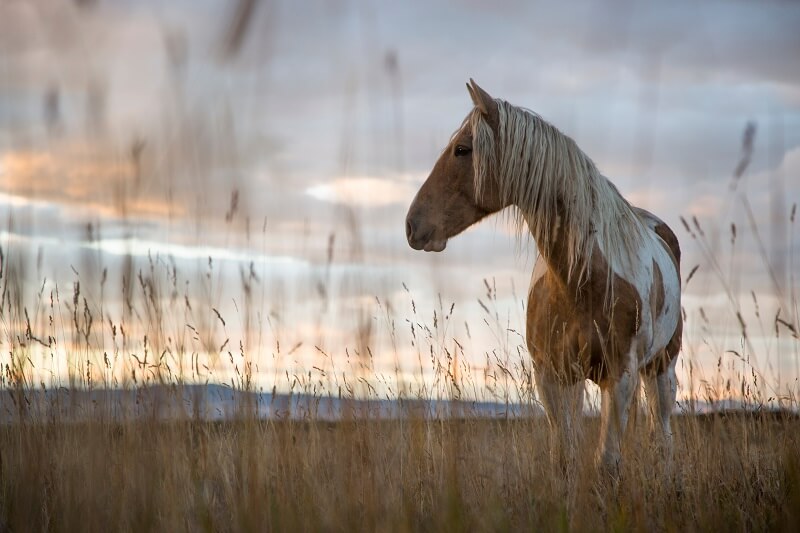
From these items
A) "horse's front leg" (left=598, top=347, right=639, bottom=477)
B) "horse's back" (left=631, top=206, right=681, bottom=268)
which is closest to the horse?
"horse's front leg" (left=598, top=347, right=639, bottom=477)

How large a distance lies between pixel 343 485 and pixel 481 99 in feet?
7.70

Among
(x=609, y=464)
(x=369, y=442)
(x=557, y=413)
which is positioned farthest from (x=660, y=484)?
(x=369, y=442)

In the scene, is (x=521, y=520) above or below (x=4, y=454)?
below

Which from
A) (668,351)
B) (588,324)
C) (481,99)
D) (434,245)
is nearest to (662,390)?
(668,351)

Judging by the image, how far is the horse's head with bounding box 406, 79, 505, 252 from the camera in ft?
14.0

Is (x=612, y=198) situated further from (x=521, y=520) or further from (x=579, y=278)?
(x=521, y=520)

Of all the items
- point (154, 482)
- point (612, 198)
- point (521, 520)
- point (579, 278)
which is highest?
point (612, 198)

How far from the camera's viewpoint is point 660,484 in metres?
3.47

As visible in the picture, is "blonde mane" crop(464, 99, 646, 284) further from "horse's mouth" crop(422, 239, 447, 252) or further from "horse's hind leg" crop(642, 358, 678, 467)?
"horse's hind leg" crop(642, 358, 678, 467)

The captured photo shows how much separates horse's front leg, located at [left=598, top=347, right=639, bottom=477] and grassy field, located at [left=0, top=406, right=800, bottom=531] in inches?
7.8

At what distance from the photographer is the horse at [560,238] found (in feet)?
14.0

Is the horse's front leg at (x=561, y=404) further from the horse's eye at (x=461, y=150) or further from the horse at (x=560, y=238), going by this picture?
the horse's eye at (x=461, y=150)

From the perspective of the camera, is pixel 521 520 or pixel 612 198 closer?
pixel 521 520

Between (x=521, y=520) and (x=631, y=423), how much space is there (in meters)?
0.86
